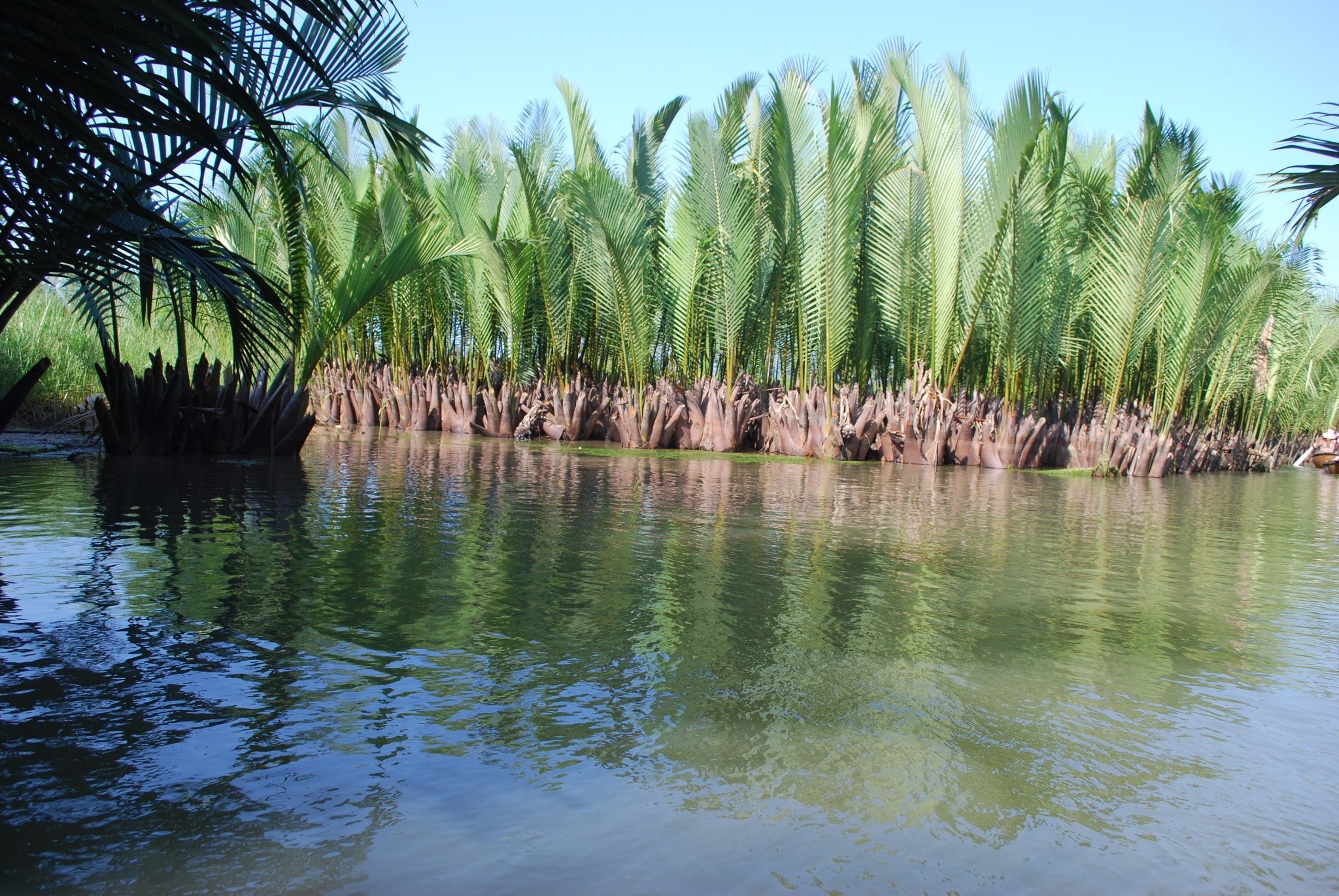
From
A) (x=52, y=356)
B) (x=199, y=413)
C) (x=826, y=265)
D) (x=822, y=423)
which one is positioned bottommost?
(x=199, y=413)

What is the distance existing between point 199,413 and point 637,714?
697cm

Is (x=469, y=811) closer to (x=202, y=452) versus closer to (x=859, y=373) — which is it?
(x=202, y=452)

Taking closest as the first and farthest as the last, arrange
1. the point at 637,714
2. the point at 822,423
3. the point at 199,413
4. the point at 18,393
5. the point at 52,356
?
the point at 637,714
the point at 18,393
the point at 199,413
the point at 52,356
the point at 822,423

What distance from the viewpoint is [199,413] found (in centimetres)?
808

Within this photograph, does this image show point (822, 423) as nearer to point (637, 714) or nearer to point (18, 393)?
point (18, 393)

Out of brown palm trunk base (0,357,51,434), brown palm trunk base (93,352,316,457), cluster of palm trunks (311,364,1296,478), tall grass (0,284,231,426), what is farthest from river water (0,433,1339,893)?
cluster of palm trunks (311,364,1296,478)

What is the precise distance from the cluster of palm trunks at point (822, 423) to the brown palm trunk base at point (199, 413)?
18.6 feet

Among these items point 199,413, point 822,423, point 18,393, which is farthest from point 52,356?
point 822,423

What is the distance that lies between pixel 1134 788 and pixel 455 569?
255 cm

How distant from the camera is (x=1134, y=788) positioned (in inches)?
78.0

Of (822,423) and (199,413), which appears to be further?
(822,423)

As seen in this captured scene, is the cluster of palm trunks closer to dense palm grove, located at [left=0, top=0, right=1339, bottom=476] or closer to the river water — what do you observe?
dense palm grove, located at [left=0, top=0, right=1339, bottom=476]

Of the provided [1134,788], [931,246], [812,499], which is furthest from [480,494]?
[931,246]

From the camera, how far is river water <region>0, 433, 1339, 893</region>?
63.9 inches
